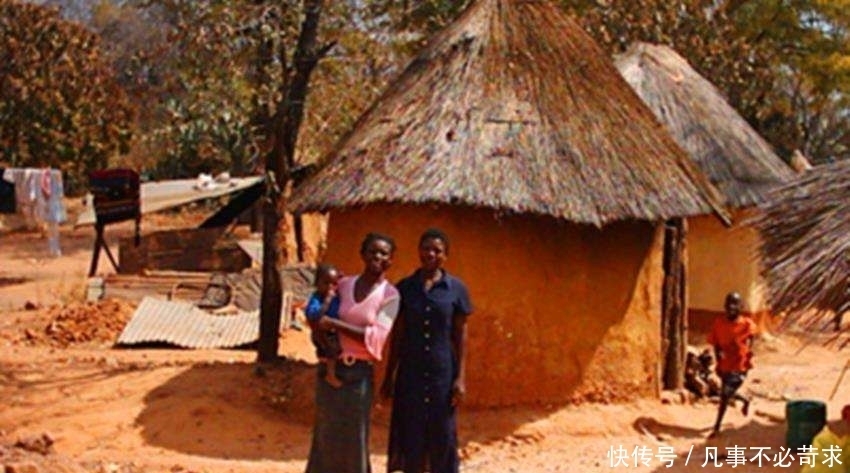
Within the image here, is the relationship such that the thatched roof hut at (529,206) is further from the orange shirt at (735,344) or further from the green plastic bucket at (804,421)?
the green plastic bucket at (804,421)

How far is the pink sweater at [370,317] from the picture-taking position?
614cm

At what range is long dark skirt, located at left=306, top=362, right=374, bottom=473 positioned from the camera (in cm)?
621

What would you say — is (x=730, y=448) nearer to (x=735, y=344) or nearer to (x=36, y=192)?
(x=735, y=344)

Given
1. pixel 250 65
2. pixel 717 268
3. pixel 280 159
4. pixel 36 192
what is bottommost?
pixel 717 268

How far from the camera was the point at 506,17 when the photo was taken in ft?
32.4

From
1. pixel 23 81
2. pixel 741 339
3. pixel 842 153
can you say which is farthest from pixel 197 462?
pixel 842 153

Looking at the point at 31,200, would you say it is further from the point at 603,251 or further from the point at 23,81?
the point at 603,251

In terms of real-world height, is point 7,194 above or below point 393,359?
above

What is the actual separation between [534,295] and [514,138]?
1.16 metres

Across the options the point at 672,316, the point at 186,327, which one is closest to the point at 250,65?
the point at 186,327

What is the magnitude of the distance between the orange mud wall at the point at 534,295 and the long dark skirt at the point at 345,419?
2.56 meters

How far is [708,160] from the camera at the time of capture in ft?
47.0

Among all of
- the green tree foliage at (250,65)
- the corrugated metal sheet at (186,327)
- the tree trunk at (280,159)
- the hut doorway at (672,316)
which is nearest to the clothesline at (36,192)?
the corrugated metal sheet at (186,327)

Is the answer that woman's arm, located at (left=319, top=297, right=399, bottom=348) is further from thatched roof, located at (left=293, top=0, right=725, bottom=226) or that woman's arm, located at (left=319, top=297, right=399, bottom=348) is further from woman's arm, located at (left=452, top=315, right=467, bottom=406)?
thatched roof, located at (left=293, top=0, right=725, bottom=226)
